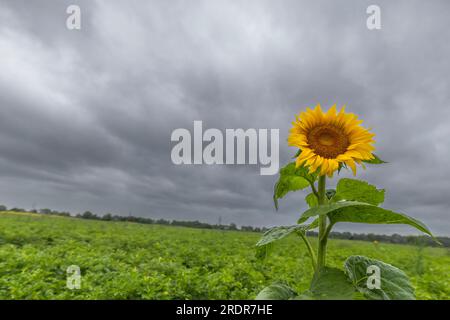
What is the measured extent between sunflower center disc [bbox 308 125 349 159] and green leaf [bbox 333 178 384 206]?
103 mm

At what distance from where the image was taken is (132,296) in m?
5.51

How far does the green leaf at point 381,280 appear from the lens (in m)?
0.95


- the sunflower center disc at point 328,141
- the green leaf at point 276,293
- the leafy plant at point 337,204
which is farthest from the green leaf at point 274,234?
the sunflower center disc at point 328,141

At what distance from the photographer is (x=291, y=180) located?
1.23 meters

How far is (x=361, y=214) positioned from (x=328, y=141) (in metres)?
0.29

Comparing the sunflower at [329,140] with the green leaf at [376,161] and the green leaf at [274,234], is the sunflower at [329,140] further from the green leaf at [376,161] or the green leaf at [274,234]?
the green leaf at [274,234]

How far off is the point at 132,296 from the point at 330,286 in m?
5.27

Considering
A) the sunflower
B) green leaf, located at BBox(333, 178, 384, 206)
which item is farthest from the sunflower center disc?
green leaf, located at BBox(333, 178, 384, 206)

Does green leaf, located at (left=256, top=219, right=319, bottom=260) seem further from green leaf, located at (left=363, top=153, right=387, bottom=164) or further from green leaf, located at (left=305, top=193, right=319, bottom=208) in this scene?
green leaf, located at (left=363, top=153, right=387, bottom=164)

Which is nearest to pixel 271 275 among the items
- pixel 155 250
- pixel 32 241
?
pixel 155 250

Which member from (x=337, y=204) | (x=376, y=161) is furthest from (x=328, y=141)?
(x=337, y=204)

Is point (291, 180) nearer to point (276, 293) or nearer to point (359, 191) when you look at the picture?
point (359, 191)
